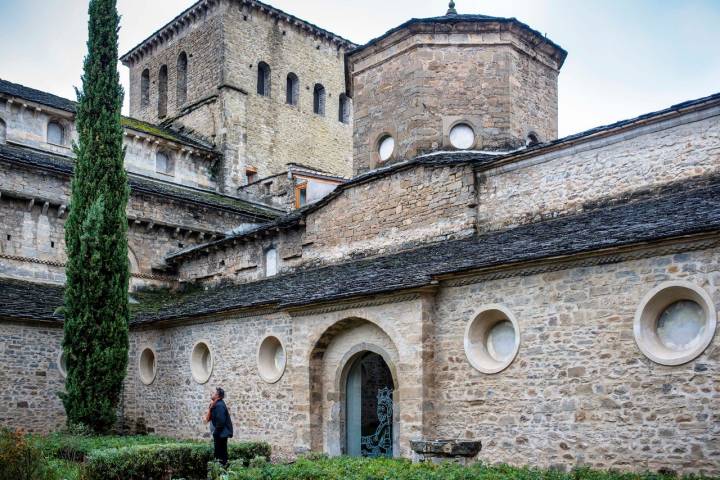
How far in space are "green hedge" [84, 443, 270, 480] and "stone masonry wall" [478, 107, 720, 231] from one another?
653 cm

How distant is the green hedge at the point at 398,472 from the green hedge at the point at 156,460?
6.12 ft

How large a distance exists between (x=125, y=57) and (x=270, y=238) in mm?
19187

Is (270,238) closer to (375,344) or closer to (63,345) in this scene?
(63,345)

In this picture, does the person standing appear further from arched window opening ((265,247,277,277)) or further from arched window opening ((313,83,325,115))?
arched window opening ((313,83,325,115))

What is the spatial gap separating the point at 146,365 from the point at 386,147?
8678mm

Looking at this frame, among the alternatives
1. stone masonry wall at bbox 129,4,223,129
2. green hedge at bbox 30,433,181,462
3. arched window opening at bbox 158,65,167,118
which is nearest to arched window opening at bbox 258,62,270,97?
stone masonry wall at bbox 129,4,223,129

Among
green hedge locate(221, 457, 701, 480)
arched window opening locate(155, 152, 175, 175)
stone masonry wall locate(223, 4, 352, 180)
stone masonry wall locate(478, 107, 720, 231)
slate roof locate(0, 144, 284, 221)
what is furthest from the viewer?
stone masonry wall locate(223, 4, 352, 180)

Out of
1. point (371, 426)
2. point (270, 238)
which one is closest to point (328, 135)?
point (270, 238)

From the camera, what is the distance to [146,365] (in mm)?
20906

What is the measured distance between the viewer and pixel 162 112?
34.2 m

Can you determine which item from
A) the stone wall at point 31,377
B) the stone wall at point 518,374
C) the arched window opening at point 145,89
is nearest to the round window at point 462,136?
the stone wall at point 518,374

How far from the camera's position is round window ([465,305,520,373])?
12.3 metres

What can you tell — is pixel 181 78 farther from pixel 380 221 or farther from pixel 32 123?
pixel 380 221

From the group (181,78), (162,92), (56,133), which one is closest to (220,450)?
(56,133)
